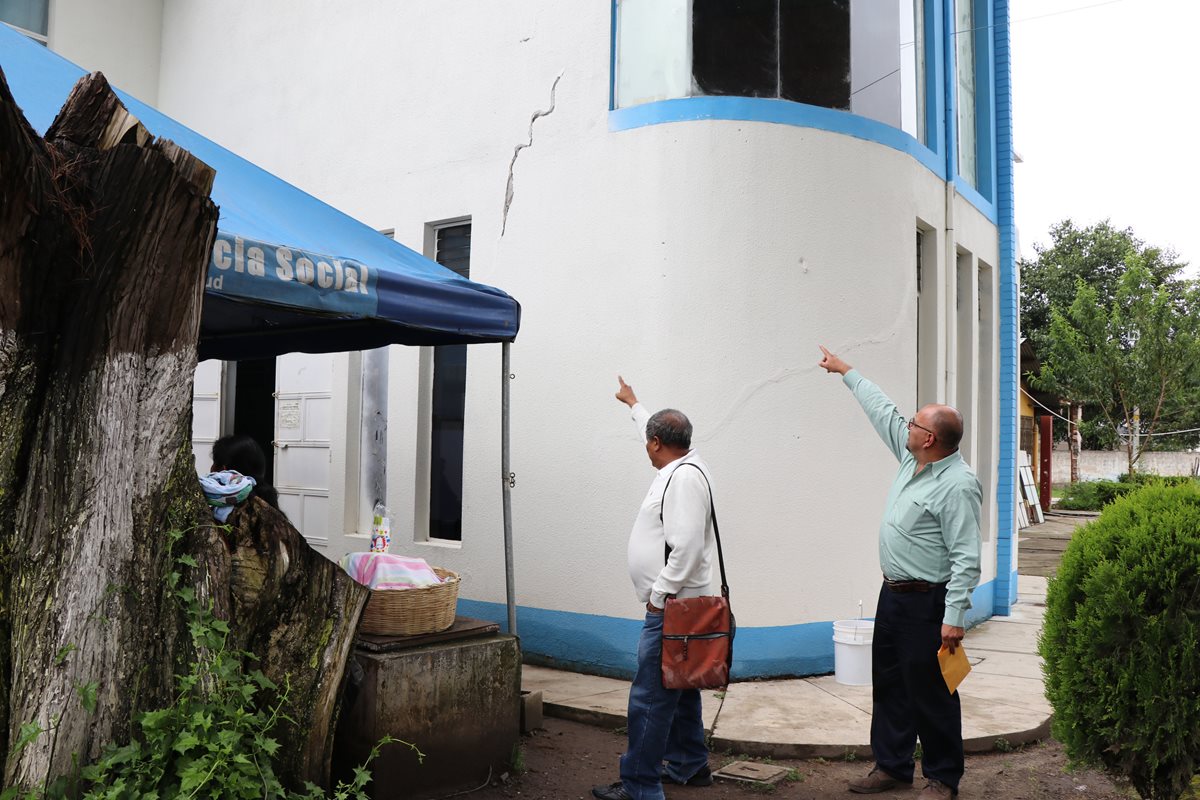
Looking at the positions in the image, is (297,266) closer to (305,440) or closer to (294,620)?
(294,620)

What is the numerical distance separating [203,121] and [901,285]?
716 cm

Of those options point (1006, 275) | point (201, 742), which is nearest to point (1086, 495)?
point (1006, 275)

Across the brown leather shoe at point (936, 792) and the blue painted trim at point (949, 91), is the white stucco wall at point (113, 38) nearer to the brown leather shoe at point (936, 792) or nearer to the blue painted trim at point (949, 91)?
the blue painted trim at point (949, 91)

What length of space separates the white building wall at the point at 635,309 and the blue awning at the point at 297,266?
1.73 m

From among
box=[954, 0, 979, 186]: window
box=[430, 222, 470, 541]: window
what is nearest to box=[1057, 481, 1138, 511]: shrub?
box=[954, 0, 979, 186]: window

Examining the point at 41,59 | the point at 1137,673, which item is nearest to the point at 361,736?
the point at 1137,673

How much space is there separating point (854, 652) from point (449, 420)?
3.56 metres

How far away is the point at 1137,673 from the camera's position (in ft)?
14.1

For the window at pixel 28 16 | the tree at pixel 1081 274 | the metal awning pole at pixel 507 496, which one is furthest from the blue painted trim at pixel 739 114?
the tree at pixel 1081 274

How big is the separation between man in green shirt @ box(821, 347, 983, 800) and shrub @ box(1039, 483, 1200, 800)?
477mm

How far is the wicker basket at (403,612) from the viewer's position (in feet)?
15.8

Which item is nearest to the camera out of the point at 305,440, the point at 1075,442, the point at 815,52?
the point at 815,52

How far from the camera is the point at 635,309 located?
7238 millimetres

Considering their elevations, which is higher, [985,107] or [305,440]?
[985,107]
